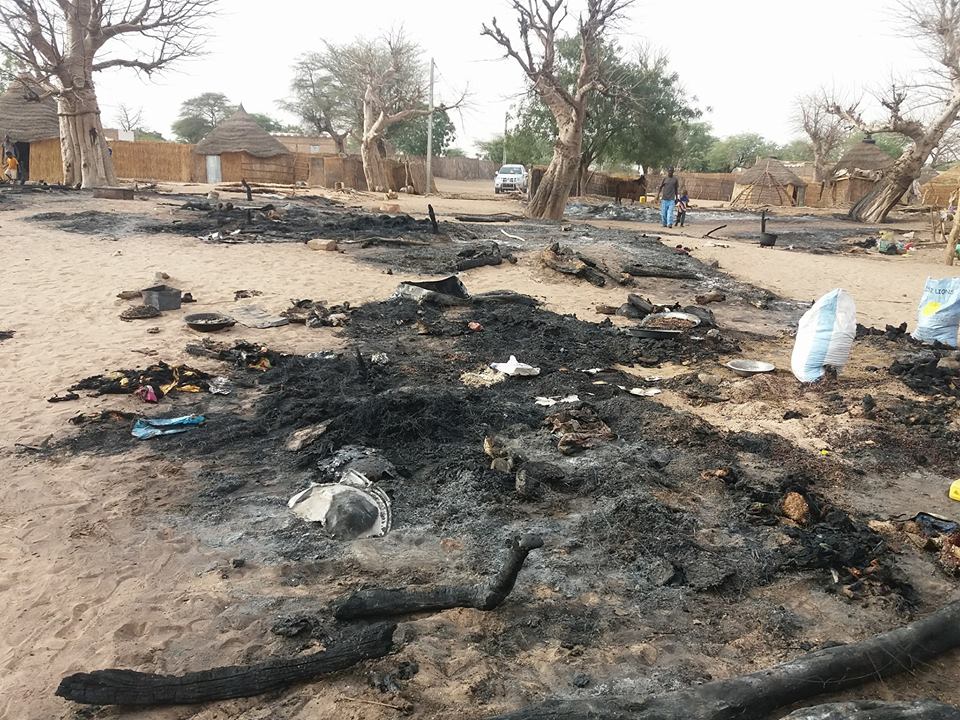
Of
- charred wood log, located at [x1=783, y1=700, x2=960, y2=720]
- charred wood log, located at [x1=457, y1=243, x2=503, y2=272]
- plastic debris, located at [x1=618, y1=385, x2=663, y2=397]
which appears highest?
A: charred wood log, located at [x1=457, y1=243, x2=503, y2=272]

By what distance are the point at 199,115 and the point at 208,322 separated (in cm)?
5272

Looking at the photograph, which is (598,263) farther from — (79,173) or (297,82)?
(297,82)

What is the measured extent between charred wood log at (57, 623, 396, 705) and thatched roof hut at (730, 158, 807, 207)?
3555 cm

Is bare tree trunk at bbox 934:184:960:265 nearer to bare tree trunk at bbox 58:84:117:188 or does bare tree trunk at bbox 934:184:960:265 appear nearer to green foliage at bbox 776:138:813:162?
bare tree trunk at bbox 58:84:117:188

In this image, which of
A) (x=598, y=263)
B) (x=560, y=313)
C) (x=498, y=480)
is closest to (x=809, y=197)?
(x=598, y=263)

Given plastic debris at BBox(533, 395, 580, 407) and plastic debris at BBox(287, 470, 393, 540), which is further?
plastic debris at BBox(533, 395, 580, 407)

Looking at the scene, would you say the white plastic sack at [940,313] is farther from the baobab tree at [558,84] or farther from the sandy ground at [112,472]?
the baobab tree at [558,84]

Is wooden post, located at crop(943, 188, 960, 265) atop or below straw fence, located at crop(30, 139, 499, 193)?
below

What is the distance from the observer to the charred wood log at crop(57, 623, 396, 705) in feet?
7.21

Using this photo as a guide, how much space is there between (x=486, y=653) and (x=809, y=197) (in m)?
39.1

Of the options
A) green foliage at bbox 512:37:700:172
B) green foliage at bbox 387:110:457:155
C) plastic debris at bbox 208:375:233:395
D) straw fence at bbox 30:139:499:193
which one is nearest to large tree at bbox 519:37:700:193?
green foliage at bbox 512:37:700:172

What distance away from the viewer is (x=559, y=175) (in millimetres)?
19938

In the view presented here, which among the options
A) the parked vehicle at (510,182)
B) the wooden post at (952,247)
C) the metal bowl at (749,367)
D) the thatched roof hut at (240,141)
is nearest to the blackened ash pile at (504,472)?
the metal bowl at (749,367)

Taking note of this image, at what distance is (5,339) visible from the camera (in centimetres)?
630
